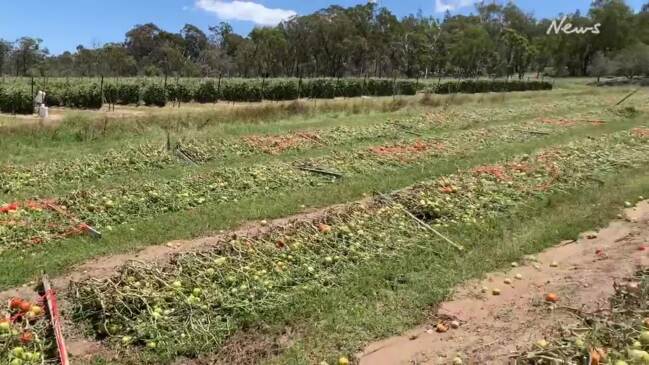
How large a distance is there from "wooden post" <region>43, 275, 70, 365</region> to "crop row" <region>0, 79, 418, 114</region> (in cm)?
2432

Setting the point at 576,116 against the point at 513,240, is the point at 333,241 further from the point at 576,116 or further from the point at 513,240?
the point at 576,116

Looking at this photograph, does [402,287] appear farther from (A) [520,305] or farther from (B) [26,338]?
(B) [26,338]

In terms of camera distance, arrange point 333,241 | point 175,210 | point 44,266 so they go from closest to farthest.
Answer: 1. point 44,266
2. point 333,241
3. point 175,210

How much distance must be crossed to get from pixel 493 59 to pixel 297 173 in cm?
9222

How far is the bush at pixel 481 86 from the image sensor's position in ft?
178

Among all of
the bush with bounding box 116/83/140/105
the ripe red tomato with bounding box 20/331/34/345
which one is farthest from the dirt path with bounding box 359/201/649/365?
the bush with bounding box 116/83/140/105

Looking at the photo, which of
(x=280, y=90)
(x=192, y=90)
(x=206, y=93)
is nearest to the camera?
(x=192, y=90)

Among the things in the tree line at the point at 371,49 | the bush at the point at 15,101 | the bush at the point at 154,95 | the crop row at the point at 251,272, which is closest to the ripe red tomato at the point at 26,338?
the crop row at the point at 251,272

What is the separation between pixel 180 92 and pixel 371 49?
2272 inches

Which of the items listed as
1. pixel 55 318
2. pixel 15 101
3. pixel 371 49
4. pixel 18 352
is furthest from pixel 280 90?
pixel 371 49

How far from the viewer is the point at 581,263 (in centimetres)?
763

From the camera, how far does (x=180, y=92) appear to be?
39000mm

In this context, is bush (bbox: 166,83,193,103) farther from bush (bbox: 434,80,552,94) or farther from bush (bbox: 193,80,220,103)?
bush (bbox: 434,80,552,94)

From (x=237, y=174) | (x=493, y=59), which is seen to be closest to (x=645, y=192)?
(x=237, y=174)
